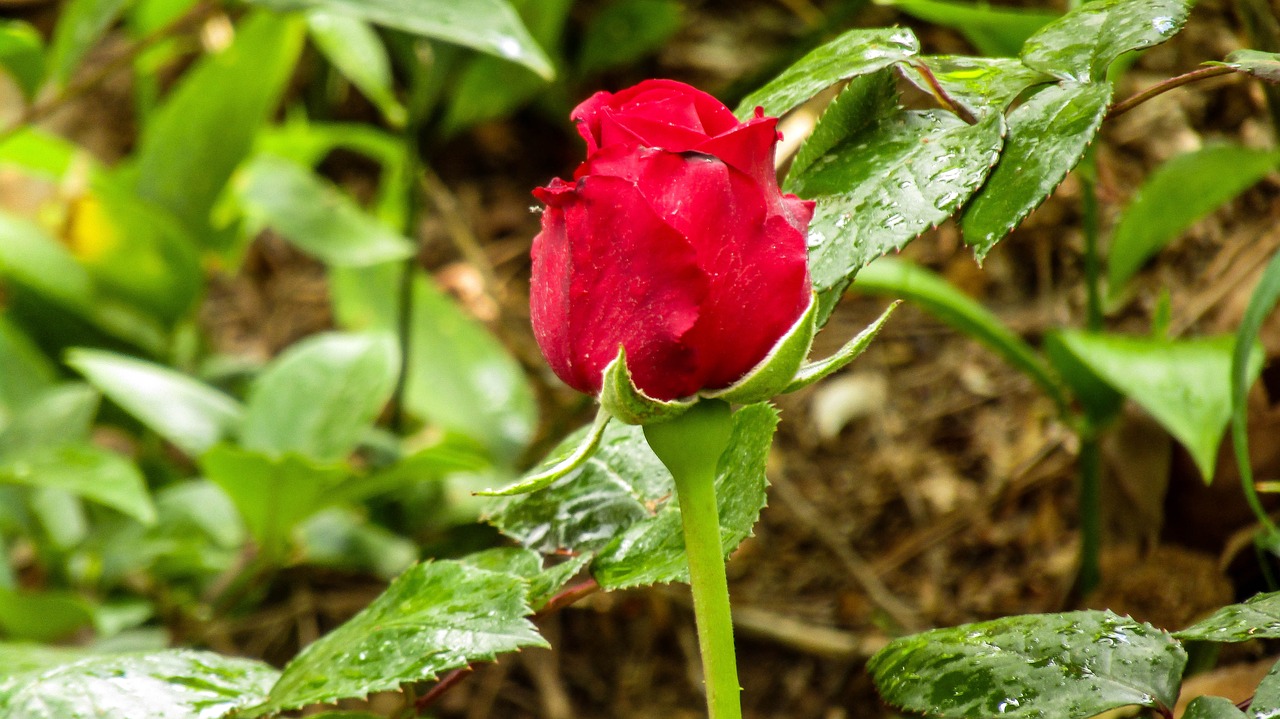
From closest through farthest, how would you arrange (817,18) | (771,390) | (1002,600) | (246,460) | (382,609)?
1. (771,390)
2. (382,609)
3. (246,460)
4. (1002,600)
5. (817,18)

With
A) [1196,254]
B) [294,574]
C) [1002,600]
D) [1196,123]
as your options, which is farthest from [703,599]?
[294,574]

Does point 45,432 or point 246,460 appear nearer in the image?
point 246,460

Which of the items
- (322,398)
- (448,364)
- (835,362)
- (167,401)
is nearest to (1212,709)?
(835,362)

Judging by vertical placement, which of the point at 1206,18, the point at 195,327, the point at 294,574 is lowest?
the point at 294,574

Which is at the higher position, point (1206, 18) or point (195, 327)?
point (1206, 18)

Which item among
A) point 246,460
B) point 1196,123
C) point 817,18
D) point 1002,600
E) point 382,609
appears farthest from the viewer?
point 817,18

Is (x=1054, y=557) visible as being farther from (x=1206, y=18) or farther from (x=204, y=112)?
(x=204, y=112)
